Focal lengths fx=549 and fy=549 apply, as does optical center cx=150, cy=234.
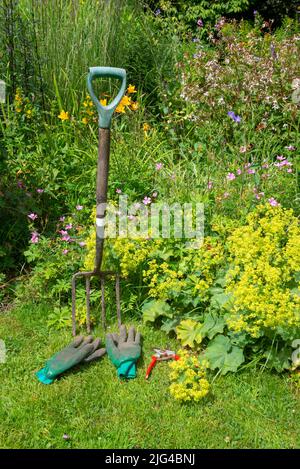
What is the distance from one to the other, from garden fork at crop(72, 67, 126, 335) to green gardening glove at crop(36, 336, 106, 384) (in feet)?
0.64

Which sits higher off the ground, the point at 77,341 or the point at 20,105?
the point at 20,105

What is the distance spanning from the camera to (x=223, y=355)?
299 centimetres

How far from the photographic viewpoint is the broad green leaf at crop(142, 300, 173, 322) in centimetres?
329

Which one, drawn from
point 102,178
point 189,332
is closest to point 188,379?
point 189,332

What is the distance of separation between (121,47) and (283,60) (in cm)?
149

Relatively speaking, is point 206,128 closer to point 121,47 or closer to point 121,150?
point 121,150

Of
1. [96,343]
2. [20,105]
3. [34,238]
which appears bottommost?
[96,343]

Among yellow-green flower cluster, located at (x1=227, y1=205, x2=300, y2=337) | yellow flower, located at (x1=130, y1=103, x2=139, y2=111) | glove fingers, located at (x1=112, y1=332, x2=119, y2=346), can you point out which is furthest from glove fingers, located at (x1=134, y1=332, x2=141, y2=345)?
yellow flower, located at (x1=130, y1=103, x2=139, y2=111)

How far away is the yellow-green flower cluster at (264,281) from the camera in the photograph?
275cm

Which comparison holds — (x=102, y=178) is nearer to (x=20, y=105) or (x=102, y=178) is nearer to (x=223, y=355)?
(x=223, y=355)

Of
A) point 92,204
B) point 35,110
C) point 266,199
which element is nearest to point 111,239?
point 92,204

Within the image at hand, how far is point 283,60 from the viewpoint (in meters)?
4.71

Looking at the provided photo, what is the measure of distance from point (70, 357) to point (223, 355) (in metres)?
0.83
